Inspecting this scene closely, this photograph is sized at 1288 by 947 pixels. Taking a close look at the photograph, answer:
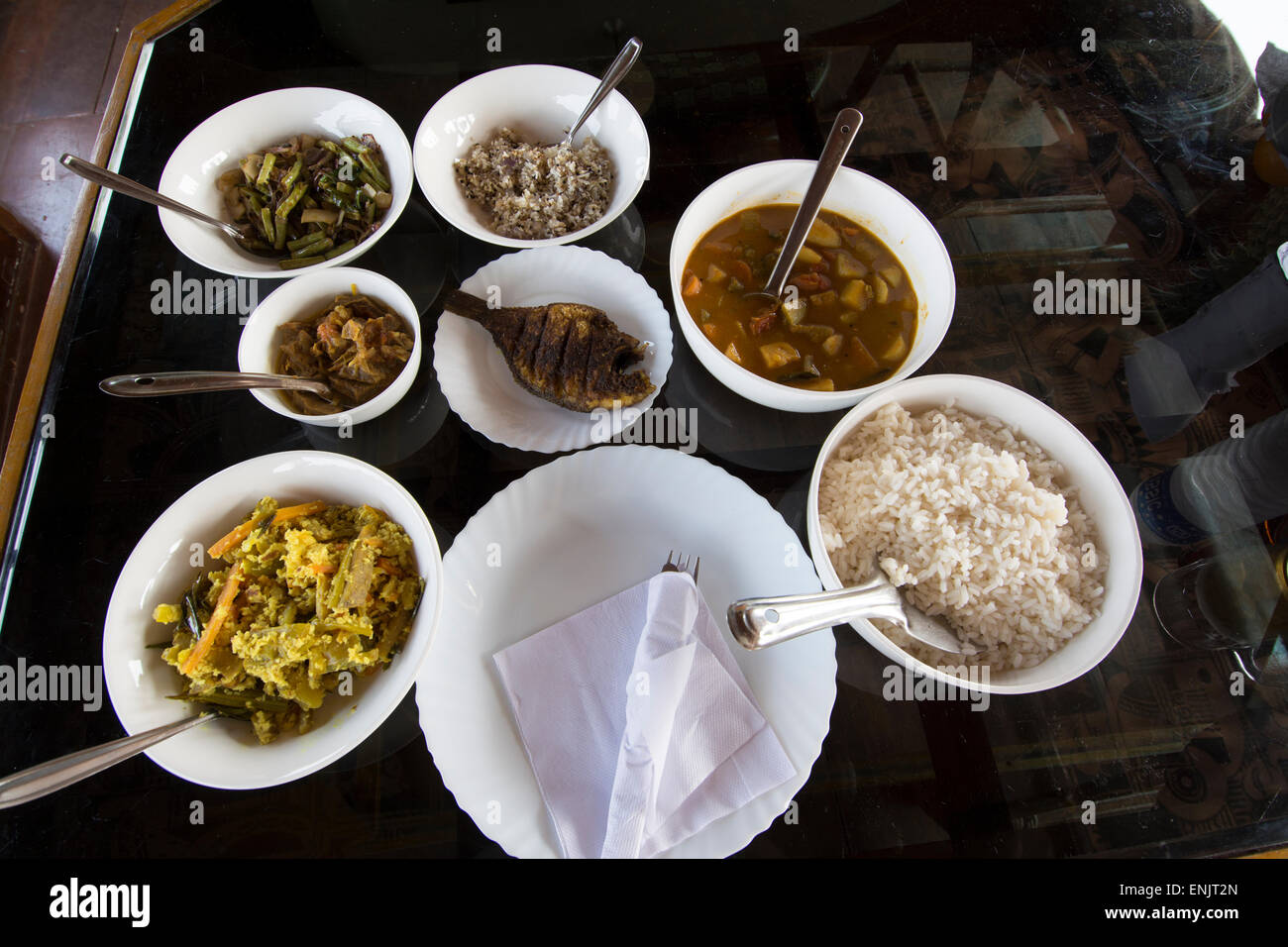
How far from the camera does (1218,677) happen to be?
5.34ft

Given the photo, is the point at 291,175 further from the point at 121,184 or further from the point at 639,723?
the point at 639,723

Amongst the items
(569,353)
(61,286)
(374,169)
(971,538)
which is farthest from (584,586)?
(61,286)

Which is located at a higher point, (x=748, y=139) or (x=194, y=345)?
(x=748, y=139)

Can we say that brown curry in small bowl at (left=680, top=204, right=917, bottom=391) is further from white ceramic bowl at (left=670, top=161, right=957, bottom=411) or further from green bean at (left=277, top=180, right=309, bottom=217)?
green bean at (left=277, top=180, right=309, bottom=217)

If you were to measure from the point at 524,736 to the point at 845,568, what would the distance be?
2.46 feet

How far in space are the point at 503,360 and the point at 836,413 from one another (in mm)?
861

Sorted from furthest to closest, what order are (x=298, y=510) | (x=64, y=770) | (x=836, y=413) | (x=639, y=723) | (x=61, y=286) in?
(x=61, y=286), (x=836, y=413), (x=298, y=510), (x=639, y=723), (x=64, y=770)

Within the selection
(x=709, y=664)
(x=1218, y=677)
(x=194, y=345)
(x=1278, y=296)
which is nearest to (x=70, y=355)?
(x=194, y=345)

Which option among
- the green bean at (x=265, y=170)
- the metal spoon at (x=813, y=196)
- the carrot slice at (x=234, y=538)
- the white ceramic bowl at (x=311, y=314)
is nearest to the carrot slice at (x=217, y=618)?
the carrot slice at (x=234, y=538)

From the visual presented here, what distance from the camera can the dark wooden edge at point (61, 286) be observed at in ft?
5.70

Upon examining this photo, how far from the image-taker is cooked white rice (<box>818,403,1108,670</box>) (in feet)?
4.64

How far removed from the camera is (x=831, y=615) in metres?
1.25

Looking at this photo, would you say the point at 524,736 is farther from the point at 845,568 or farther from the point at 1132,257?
the point at 1132,257
